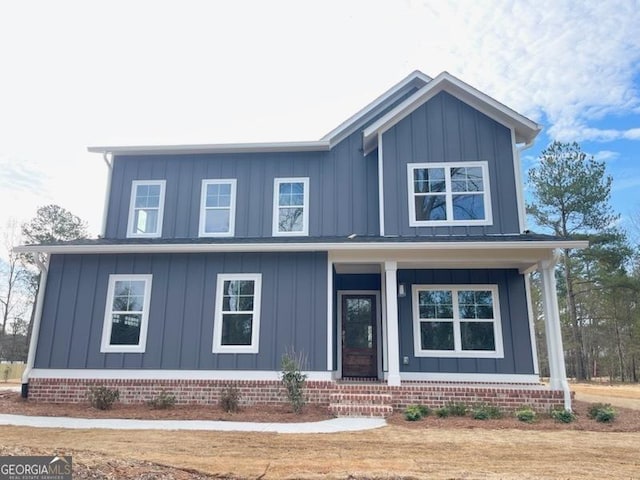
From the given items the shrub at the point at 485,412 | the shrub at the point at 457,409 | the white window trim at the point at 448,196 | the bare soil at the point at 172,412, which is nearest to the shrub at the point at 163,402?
the bare soil at the point at 172,412

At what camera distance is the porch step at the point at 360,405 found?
7859mm

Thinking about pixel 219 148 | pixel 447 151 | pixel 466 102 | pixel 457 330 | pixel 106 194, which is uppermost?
pixel 466 102

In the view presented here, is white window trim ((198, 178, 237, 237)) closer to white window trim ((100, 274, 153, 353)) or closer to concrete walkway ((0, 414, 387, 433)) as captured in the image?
white window trim ((100, 274, 153, 353))

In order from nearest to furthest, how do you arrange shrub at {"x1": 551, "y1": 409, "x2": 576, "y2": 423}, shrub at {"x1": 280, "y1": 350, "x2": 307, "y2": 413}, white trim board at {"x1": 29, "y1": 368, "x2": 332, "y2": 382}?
shrub at {"x1": 551, "y1": 409, "x2": 576, "y2": 423}
shrub at {"x1": 280, "y1": 350, "x2": 307, "y2": 413}
white trim board at {"x1": 29, "y1": 368, "x2": 332, "y2": 382}

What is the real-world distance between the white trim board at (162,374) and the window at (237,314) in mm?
481

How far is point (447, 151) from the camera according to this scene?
10.5 m

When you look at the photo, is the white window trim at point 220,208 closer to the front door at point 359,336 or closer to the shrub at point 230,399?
the front door at point 359,336

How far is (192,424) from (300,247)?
160 inches

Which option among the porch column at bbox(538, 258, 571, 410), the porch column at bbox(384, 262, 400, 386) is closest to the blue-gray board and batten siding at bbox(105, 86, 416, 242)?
the porch column at bbox(384, 262, 400, 386)

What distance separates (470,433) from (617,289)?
70.3 ft

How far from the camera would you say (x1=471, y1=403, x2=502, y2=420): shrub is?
7.61 m

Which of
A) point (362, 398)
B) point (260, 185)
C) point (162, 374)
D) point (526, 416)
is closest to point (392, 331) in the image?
point (362, 398)

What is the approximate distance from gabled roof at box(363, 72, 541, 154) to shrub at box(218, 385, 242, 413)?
6736 millimetres

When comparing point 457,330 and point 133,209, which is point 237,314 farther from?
Result: point 457,330
